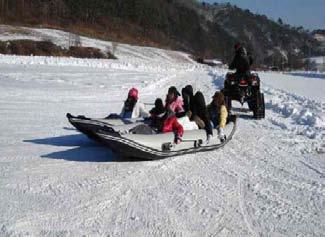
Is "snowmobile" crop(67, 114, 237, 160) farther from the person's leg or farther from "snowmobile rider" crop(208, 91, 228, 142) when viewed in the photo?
"snowmobile rider" crop(208, 91, 228, 142)

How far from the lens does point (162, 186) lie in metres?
7.44

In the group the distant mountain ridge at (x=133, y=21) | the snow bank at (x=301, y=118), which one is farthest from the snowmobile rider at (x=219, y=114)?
the distant mountain ridge at (x=133, y=21)

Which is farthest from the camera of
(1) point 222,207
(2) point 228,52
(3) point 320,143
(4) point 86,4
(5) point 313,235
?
(2) point 228,52

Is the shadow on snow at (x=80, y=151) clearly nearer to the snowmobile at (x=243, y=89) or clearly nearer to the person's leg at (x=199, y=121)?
the person's leg at (x=199, y=121)

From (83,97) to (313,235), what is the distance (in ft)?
48.0

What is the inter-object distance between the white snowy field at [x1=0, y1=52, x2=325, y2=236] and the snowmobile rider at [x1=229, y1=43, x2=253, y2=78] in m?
2.40

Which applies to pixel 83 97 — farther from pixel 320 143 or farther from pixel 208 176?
pixel 208 176

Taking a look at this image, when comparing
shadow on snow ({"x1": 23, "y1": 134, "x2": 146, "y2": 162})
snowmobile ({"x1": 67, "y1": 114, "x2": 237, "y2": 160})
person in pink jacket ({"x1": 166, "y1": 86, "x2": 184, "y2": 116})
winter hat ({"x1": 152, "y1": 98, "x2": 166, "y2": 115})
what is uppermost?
person in pink jacket ({"x1": 166, "y1": 86, "x2": 184, "y2": 116})

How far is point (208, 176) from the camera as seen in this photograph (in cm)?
811

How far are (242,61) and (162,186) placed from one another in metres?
8.00

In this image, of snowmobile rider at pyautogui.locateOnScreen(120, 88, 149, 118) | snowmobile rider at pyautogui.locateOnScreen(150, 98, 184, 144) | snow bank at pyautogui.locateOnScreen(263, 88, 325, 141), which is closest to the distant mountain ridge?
snow bank at pyautogui.locateOnScreen(263, 88, 325, 141)

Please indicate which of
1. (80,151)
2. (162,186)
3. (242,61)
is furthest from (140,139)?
(242,61)

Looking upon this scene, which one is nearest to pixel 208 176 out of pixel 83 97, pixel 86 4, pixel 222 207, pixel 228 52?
pixel 222 207

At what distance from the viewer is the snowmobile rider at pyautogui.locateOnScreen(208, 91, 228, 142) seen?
34.7 ft
